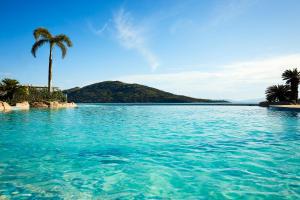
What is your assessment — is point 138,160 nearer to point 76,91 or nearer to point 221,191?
point 221,191

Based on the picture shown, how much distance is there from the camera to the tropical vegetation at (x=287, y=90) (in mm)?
45344

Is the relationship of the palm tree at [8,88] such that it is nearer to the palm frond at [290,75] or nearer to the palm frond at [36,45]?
the palm frond at [36,45]

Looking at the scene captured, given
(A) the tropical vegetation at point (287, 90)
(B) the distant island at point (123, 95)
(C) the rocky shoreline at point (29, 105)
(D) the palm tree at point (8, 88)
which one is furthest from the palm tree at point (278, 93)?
(B) the distant island at point (123, 95)

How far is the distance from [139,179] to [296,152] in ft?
16.1

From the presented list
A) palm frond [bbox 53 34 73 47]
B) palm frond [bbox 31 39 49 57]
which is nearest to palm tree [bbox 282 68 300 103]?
palm frond [bbox 53 34 73 47]

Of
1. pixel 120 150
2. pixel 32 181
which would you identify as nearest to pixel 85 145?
pixel 120 150

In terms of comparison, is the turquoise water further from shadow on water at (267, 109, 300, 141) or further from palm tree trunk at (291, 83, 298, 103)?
palm tree trunk at (291, 83, 298, 103)

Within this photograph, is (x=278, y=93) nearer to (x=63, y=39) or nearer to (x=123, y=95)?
(x=63, y=39)

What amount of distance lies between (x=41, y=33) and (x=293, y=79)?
42.3 metres

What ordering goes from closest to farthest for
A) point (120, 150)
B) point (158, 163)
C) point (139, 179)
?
point (139, 179)
point (158, 163)
point (120, 150)

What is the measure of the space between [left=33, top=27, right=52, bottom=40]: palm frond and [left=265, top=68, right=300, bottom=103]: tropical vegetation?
131 feet

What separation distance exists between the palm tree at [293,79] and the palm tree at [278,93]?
1.05m

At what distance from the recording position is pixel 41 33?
37031mm

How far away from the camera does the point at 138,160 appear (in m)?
6.67
